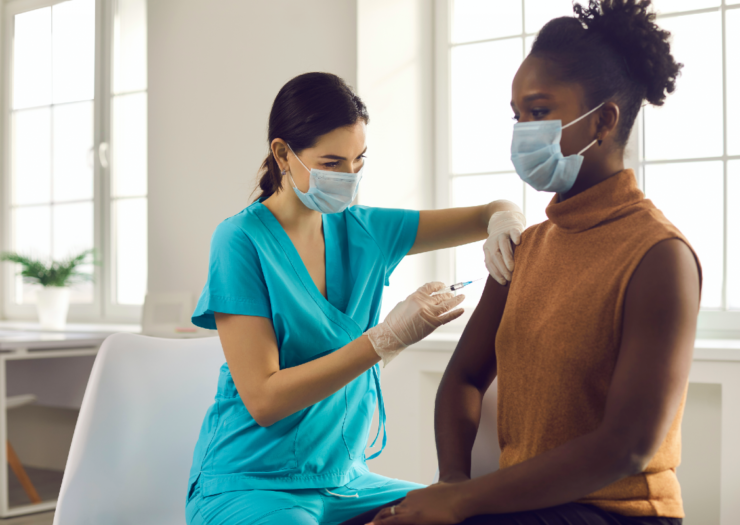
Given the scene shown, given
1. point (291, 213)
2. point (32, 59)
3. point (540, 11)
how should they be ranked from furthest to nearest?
point (32, 59) < point (540, 11) < point (291, 213)

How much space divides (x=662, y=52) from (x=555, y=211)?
0.87ft

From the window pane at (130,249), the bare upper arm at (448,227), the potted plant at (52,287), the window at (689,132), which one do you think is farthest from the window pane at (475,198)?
the potted plant at (52,287)

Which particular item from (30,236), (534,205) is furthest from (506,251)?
(30,236)

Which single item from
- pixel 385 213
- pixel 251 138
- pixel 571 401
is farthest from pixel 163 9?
pixel 571 401

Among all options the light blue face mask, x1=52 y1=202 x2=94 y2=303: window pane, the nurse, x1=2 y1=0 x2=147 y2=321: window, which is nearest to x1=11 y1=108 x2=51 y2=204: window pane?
x1=2 y1=0 x2=147 y2=321: window

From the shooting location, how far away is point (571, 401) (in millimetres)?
836

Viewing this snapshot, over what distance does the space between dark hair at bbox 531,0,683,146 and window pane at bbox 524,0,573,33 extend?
1.61m

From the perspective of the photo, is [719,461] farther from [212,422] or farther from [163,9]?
[163,9]

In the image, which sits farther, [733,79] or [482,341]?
[733,79]

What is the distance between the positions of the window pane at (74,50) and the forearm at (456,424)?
3441mm

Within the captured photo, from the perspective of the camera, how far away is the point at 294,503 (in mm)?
1127

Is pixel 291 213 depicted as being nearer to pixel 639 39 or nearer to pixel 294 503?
pixel 294 503

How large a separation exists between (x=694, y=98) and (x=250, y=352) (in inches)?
71.7

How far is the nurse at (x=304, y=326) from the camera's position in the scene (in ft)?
3.71
